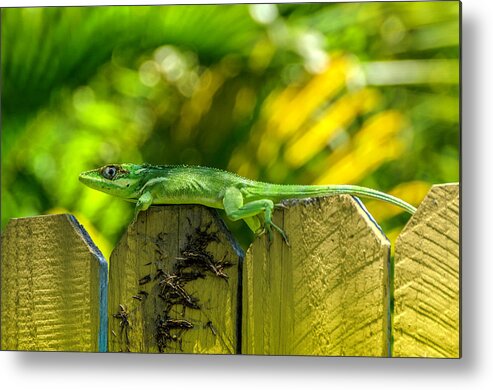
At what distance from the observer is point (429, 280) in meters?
3.38

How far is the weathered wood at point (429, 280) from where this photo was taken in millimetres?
3291

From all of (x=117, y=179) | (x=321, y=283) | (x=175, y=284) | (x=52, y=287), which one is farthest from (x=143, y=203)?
(x=321, y=283)

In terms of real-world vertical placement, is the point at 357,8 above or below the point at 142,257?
above

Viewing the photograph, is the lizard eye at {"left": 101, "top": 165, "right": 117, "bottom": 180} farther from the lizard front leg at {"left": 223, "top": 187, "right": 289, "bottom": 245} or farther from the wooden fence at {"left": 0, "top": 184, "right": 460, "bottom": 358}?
the lizard front leg at {"left": 223, "top": 187, "right": 289, "bottom": 245}

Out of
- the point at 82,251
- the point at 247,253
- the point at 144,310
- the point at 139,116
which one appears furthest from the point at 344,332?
the point at 139,116

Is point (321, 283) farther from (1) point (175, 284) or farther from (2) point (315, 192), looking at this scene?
(1) point (175, 284)

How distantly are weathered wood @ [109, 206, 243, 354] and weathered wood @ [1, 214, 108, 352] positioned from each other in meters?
0.07

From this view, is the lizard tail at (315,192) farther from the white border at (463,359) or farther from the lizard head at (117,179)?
the lizard head at (117,179)

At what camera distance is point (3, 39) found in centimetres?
392

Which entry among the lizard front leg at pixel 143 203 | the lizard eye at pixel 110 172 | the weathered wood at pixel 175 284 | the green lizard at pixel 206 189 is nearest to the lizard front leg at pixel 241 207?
the green lizard at pixel 206 189

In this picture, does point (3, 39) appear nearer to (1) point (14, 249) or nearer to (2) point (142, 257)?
(1) point (14, 249)

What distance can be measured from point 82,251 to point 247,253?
1.99ft

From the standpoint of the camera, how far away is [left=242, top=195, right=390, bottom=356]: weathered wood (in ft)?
10.6

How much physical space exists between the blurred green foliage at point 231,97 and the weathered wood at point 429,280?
21cm
